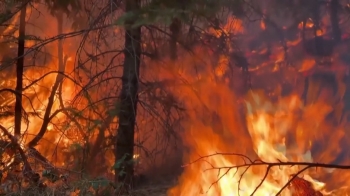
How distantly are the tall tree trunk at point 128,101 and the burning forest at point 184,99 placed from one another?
0.08ft

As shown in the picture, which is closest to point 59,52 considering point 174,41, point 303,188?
point 174,41

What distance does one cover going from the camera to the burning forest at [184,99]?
699cm

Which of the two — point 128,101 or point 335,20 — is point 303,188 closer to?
point 128,101

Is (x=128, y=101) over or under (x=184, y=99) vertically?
under

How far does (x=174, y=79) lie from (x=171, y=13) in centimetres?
220

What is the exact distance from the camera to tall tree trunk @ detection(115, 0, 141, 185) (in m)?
7.88

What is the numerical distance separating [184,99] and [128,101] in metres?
1.25

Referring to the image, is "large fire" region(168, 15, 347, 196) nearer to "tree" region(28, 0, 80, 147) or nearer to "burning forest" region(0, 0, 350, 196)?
"burning forest" region(0, 0, 350, 196)

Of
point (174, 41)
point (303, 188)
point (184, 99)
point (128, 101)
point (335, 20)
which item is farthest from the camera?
point (335, 20)

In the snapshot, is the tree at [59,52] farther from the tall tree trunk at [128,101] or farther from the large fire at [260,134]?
the large fire at [260,134]

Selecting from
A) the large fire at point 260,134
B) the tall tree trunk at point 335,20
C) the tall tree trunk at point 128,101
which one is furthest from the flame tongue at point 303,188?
the tall tree trunk at point 335,20

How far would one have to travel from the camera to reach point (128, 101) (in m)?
8.15

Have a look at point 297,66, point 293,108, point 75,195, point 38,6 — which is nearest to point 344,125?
point 293,108

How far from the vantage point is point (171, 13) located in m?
6.45
